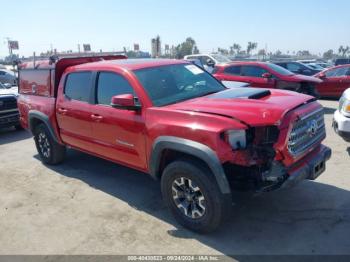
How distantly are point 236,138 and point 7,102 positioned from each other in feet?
26.4

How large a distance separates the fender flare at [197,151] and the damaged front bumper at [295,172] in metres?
0.42

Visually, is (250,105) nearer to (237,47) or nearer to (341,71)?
(341,71)

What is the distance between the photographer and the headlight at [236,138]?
3.39 meters

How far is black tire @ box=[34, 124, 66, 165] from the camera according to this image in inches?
248

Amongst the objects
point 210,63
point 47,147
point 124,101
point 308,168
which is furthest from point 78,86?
point 210,63

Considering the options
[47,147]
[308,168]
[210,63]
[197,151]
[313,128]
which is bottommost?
[47,147]

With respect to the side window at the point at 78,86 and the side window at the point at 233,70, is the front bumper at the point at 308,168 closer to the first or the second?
the side window at the point at 78,86

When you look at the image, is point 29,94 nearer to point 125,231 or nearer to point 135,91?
point 135,91

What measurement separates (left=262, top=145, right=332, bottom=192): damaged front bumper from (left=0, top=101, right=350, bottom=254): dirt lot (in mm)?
613

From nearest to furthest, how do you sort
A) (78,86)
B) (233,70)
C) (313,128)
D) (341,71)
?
(313,128), (78,86), (233,70), (341,71)

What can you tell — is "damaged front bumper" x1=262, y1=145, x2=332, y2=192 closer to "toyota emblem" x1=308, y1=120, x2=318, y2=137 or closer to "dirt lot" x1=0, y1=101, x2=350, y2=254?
"toyota emblem" x1=308, y1=120, x2=318, y2=137

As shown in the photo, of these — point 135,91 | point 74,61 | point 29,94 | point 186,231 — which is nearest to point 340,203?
point 186,231

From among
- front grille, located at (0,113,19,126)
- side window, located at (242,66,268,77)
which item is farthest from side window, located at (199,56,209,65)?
front grille, located at (0,113,19,126)

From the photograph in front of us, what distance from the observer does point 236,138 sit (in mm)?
3420
